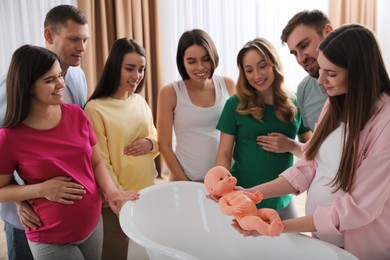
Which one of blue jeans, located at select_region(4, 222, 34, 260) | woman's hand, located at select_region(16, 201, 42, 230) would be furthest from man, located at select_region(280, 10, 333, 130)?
blue jeans, located at select_region(4, 222, 34, 260)

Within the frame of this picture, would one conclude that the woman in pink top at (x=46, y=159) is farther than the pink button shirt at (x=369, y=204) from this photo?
Yes

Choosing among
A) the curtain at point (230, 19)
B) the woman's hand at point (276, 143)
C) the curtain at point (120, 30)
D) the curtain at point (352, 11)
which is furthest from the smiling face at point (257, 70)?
the curtain at point (352, 11)

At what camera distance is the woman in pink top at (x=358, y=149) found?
106cm

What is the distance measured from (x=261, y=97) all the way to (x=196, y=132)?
13.9 inches

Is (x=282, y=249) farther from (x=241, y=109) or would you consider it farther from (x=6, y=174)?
(x=6, y=174)

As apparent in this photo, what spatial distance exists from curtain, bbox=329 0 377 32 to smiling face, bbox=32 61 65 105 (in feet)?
10.9

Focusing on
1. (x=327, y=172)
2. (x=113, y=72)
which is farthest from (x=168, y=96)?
(x=327, y=172)

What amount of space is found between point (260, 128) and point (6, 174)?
3.42 feet

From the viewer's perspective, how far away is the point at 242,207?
1137mm

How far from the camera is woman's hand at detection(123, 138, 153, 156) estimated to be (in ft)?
5.99

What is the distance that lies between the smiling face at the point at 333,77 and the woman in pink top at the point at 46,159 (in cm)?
76

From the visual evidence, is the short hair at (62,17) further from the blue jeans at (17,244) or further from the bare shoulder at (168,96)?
the blue jeans at (17,244)

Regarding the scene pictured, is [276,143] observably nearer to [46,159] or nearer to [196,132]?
[196,132]

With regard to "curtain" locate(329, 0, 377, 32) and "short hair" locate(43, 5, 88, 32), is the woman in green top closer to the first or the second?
"short hair" locate(43, 5, 88, 32)
